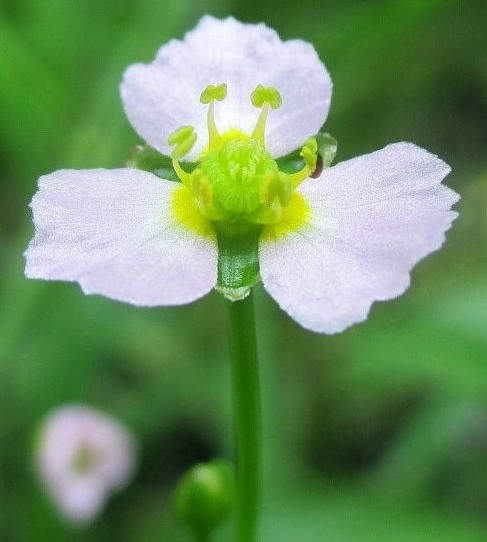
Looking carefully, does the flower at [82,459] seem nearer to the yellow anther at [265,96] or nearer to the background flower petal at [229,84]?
the background flower petal at [229,84]

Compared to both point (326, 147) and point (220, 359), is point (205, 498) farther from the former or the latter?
point (220, 359)

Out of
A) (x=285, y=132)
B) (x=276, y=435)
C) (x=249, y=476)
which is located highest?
(x=285, y=132)

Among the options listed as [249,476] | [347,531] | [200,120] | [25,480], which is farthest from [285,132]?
[25,480]

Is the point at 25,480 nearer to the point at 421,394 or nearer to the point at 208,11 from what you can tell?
the point at 421,394

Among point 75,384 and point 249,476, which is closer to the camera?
point 249,476

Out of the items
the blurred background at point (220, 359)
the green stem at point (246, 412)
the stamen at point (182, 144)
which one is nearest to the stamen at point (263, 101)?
the stamen at point (182, 144)

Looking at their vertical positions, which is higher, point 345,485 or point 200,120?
point 200,120

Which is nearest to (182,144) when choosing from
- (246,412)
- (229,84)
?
(229,84)
